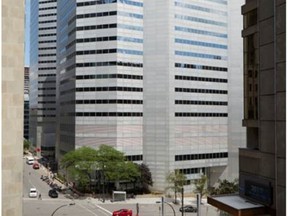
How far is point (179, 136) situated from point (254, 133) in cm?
5938

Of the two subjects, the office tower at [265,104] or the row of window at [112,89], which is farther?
the row of window at [112,89]

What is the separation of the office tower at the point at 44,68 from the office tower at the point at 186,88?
294 feet

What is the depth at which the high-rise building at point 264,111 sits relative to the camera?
2242 centimetres

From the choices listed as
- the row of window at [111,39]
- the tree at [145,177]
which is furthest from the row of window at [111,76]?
the tree at [145,177]

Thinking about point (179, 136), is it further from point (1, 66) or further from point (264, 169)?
point (1, 66)

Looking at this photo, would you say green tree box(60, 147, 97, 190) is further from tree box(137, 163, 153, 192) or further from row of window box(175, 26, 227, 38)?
row of window box(175, 26, 227, 38)

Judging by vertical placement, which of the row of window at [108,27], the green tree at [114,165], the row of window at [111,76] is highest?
the row of window at [108,27]

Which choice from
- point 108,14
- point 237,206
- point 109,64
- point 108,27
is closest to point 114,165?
point 109,64

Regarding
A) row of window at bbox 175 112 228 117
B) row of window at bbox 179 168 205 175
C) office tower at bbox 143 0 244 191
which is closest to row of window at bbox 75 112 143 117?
office tower at bbox 143 0 244 191

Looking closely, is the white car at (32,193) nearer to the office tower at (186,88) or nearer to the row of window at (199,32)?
the office tower at (186,88)

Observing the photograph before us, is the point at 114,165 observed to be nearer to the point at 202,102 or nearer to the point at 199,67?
the point at 202,102

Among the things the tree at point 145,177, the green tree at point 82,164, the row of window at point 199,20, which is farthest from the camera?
the row of window at point 199,20

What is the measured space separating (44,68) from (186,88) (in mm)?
103268

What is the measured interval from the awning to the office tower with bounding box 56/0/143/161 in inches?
2265
